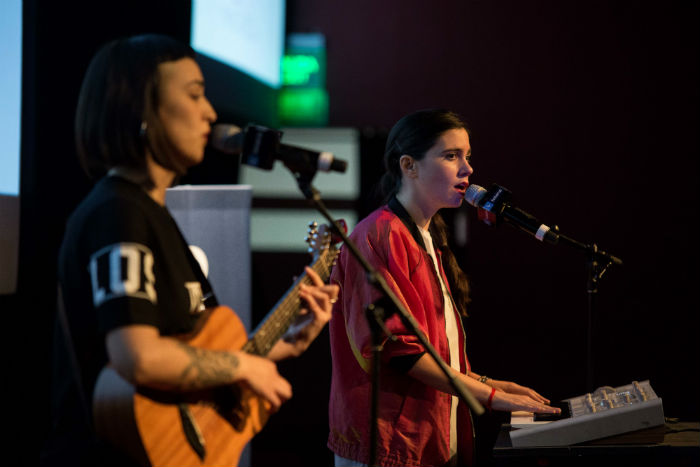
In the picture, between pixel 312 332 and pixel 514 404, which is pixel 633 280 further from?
pixel 312 332

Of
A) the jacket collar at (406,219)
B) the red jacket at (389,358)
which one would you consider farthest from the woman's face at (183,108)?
the jacket collar at (406,219)

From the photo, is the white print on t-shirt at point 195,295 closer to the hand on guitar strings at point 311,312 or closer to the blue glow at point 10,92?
the hand on guitar strings at point 311,312

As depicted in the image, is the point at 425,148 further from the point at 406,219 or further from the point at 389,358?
the point at 389,358

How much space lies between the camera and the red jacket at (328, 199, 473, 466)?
1.85 m

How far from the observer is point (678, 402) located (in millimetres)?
4312

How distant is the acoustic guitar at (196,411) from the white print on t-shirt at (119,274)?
5.7 inches

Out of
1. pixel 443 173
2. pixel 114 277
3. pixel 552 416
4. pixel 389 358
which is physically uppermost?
pixel 443 173

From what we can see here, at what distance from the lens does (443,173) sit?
83.0 inches

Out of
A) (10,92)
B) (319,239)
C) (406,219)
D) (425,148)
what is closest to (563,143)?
(425,148)

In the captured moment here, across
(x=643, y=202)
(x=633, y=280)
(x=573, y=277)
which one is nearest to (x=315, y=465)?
(x=573, y=277)

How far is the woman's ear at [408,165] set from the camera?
2.15m

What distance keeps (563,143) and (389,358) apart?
10.2ft

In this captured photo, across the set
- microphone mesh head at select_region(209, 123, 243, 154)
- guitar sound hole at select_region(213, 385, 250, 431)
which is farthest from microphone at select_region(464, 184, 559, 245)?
guitar sound hole at select_region(213, 385, 250, 431)

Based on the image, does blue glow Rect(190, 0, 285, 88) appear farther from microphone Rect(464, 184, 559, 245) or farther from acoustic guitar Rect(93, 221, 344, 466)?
acoustic guitar Rect(93, 221, 344, 466)
